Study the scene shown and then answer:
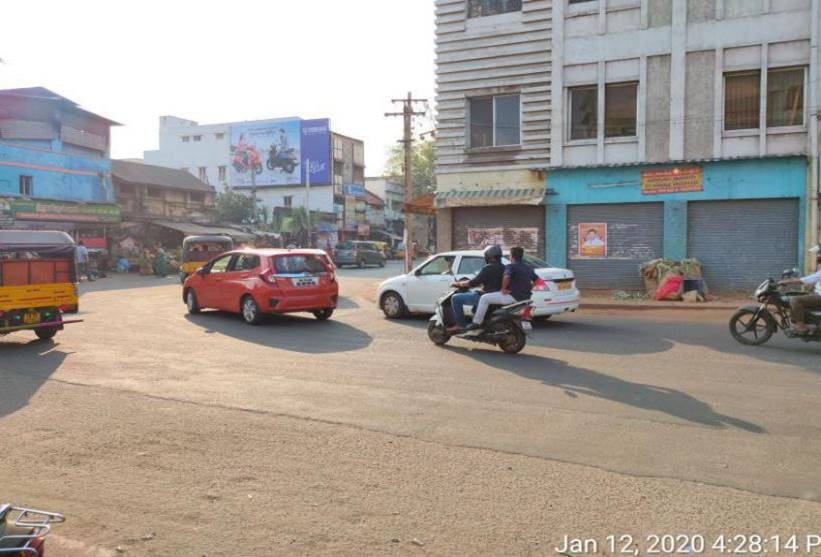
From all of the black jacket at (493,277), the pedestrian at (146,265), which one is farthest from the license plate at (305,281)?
the pedestrian at (146,265)

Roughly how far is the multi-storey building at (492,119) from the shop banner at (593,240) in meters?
1.18

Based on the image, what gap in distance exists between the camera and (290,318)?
48.5 feet

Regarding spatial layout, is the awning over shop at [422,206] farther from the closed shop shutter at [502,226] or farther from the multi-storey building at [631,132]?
the closed shop shutter at [502,226]

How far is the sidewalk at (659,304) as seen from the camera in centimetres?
1599

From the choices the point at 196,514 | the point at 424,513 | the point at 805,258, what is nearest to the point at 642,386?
the point at 424,513

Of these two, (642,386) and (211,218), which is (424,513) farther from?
(211,218)

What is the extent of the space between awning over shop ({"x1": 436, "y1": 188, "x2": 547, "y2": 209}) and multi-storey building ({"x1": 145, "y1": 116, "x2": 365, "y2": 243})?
4130 cm

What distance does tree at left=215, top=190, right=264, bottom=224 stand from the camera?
5875cm

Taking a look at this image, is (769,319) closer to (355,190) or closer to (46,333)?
(46,333)

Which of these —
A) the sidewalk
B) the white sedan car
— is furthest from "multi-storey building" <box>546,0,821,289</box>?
the white sedan car

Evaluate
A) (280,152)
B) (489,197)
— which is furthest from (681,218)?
(280,152)

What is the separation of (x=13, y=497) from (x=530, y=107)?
17751 millimetres

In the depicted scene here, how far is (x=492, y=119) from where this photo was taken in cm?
2069

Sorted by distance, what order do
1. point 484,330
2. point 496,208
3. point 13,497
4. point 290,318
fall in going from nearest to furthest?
point 13,497, point 484,330, point 290,318, point 496,208
